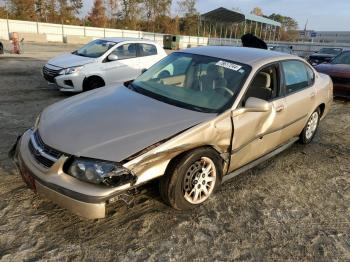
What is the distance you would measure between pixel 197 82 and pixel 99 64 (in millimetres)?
5068

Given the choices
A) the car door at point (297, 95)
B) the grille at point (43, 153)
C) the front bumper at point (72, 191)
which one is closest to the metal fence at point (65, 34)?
the car door at point (297, 95)

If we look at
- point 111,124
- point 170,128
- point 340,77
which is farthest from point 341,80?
point 111,124

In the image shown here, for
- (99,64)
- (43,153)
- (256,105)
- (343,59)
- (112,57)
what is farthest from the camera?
(343,59)

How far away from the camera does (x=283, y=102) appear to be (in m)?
4.29

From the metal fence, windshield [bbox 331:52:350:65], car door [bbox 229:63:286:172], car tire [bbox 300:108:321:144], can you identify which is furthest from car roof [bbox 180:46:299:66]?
the metal fence

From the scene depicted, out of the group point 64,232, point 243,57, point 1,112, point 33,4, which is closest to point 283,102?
point 243,57

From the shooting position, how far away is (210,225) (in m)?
3.25

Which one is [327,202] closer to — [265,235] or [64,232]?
[265,235]

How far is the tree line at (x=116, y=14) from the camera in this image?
5081 cm

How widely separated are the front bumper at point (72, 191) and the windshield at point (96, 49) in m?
6.30

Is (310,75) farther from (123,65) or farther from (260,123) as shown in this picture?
(123,65)

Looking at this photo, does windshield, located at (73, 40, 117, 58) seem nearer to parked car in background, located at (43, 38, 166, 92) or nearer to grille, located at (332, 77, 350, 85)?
parked car in background, located at (43, 38, 166, 92)

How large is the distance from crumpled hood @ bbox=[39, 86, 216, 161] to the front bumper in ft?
0.72

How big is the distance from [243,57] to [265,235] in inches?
83.8
